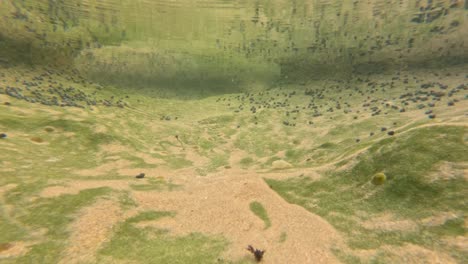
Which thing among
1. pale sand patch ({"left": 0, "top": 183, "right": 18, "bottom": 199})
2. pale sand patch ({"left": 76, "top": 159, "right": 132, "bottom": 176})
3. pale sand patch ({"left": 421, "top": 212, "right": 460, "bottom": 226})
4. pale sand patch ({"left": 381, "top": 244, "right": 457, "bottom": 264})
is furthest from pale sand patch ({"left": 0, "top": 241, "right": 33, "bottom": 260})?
pale sand patch ({"left": 421, "top": 212, "right": 460, "bottom": 226})

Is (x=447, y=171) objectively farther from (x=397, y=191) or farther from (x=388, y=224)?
(x=388, y=224)

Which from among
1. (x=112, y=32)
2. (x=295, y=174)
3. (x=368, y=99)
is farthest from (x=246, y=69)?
(x=295, y=174)

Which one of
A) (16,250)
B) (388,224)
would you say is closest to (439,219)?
(388,224)

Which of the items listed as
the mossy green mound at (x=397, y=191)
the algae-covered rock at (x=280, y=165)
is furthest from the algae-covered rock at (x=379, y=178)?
the algae-covered rock at (x=280, y=165)

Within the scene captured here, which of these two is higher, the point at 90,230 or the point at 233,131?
the point at 233,131

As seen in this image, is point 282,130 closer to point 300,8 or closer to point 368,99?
point 368,99
